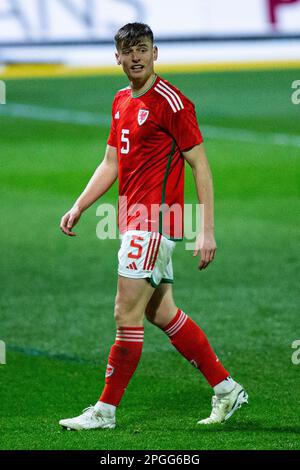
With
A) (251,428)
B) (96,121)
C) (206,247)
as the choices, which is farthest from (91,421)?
(96,121)

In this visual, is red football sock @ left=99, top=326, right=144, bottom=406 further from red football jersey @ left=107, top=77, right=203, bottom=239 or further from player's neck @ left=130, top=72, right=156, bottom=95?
player's neck @ left=130, top=72, right=156, bottom=95

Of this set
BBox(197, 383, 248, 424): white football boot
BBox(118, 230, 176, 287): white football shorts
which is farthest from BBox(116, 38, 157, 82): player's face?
BBox(197, 383, 248, 424): white football boot

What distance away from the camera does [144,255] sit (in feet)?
20.4

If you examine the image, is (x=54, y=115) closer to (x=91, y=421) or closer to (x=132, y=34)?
(x=132, y=34)

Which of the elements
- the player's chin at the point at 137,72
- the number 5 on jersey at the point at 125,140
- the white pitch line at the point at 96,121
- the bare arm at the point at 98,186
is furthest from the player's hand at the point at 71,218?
the white pitch line at the point at 96,121

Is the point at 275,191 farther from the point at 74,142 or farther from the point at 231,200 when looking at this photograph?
the point at 74,142

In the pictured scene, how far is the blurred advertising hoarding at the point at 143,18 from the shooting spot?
23.6m

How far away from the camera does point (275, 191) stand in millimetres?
16359

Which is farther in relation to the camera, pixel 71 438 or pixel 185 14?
pixel 185 14

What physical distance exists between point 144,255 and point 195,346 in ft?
2.23
